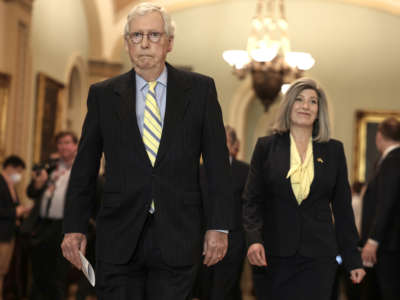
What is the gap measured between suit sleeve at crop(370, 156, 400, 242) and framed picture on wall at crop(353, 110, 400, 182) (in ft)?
26.1

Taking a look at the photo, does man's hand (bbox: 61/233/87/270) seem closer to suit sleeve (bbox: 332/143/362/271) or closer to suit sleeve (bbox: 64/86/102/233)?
suit sleeve (bbox: 64/86/102/233)

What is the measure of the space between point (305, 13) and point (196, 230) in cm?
1168

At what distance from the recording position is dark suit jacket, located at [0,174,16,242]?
6844 millimetres

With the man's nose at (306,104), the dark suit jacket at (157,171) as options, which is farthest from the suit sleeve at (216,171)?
the man's nose at (306,104)

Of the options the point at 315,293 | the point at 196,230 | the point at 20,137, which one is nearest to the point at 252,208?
the point at 315,293

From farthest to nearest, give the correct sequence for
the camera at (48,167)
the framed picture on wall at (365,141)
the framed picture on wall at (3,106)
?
the framed picture on wall at (365,141), the framed picture on wall at (3,106), the camera at (48,167)

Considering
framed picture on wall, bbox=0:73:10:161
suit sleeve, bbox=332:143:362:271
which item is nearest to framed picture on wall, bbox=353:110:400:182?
framed picture on wall, bbox=0:73:10:161

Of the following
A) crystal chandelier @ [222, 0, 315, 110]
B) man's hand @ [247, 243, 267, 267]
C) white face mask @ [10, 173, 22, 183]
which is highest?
crystal chandelier @ [222, 0, 315, 110]

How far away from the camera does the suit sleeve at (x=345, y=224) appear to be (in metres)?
4.38

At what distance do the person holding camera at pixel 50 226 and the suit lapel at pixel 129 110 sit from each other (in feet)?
12.2

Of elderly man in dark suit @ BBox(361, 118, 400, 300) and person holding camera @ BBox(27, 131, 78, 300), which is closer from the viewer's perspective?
elderly man in dark suit @ BBox(361, 118, 400, 300)

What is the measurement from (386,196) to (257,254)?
81.4 inches

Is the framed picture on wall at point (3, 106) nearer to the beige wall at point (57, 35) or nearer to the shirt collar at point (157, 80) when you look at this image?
the beige wall at point (57, 35)

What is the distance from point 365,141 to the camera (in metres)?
14.0
